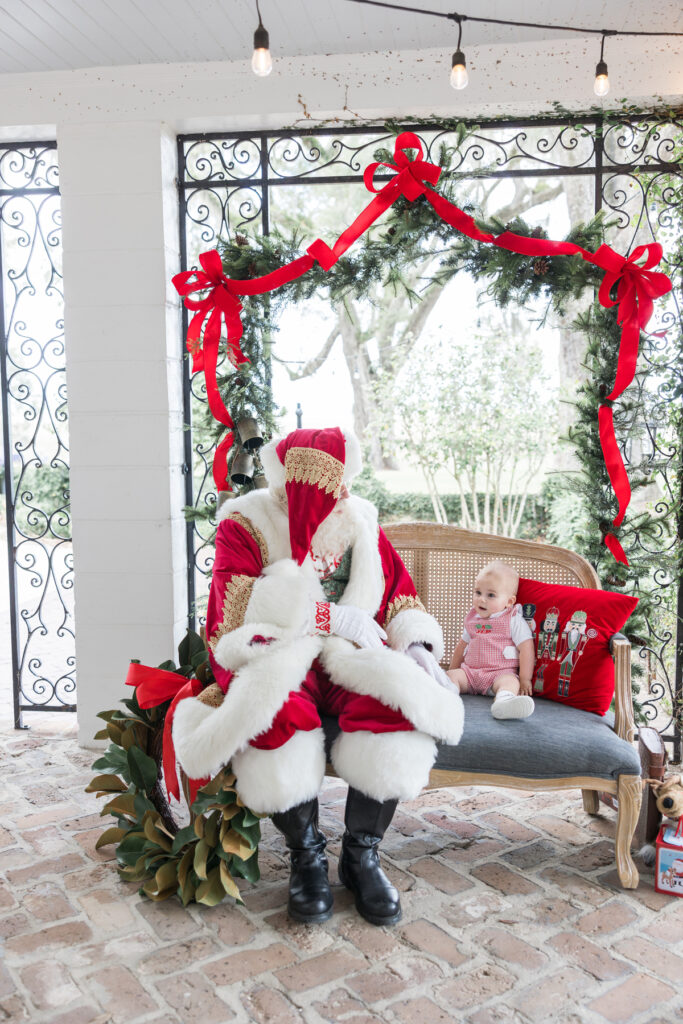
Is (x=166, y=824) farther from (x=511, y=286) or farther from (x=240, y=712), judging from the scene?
(x=511, y=286)

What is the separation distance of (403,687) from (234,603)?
580 mm

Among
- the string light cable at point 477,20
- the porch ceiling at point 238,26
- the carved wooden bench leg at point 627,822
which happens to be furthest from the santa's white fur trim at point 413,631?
the porch ceiling at point 238,26

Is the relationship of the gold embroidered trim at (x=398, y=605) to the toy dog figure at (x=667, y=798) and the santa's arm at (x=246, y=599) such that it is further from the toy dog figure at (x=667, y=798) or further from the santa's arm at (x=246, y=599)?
the toy dog figure at (x=667, y=798)

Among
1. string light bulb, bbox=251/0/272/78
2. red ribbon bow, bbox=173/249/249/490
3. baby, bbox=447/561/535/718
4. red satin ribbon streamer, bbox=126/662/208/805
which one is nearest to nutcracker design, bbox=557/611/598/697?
baby, bbox=447/561/535/718

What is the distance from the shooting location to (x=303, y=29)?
3.17 m

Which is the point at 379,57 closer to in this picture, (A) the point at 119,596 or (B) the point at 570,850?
(A) the point at 119,596

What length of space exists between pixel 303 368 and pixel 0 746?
6592mm

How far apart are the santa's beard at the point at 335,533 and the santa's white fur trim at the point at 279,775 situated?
621 millimetres

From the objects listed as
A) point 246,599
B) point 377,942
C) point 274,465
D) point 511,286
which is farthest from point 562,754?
A: point 511,286

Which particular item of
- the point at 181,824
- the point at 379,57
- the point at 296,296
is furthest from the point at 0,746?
the point at 379,57

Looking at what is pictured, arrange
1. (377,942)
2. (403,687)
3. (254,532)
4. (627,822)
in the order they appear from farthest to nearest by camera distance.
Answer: (254,532)
(627,822)
(403,687)
(377,942)

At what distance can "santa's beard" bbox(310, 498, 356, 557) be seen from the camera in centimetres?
271

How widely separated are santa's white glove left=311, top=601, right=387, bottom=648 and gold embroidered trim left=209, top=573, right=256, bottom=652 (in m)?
0.21

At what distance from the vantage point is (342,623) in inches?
102
